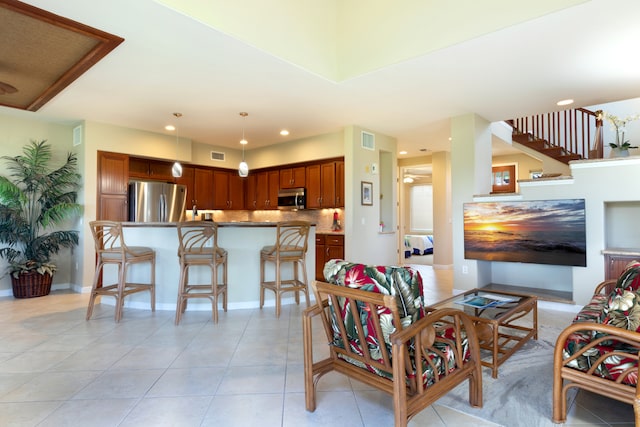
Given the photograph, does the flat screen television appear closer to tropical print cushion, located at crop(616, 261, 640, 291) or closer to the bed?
tropical print cushion, located at crop(616, 261, 640, 291)

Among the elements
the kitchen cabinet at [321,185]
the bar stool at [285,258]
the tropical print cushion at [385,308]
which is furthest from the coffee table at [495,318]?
the kitchen cabinet at [321,185]

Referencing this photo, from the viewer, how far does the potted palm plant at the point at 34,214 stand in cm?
479

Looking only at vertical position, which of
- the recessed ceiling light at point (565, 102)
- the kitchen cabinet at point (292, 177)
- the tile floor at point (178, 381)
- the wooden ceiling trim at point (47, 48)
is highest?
the wooden ceiling trim at point (47, 48)

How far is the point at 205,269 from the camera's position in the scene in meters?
4.04

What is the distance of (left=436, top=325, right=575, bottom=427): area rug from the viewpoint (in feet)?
6.22

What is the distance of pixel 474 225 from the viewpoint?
4895 millimetres

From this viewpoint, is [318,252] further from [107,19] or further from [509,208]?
[107,19]

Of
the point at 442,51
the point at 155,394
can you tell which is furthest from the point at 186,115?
the point at 155,394

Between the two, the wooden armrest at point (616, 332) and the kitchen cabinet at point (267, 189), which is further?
the kitchen cabinet at point (267, 189)

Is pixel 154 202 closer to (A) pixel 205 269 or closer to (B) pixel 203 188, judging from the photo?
(B) pixel 203 188

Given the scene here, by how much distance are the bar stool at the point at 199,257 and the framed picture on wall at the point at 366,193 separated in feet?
8.88

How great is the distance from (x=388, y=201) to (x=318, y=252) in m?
1.85

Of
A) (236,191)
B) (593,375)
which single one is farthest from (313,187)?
(593,375)

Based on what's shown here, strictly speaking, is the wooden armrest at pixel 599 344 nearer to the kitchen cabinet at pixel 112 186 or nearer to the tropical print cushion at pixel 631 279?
the tropical print cushion at pixel 631 279
